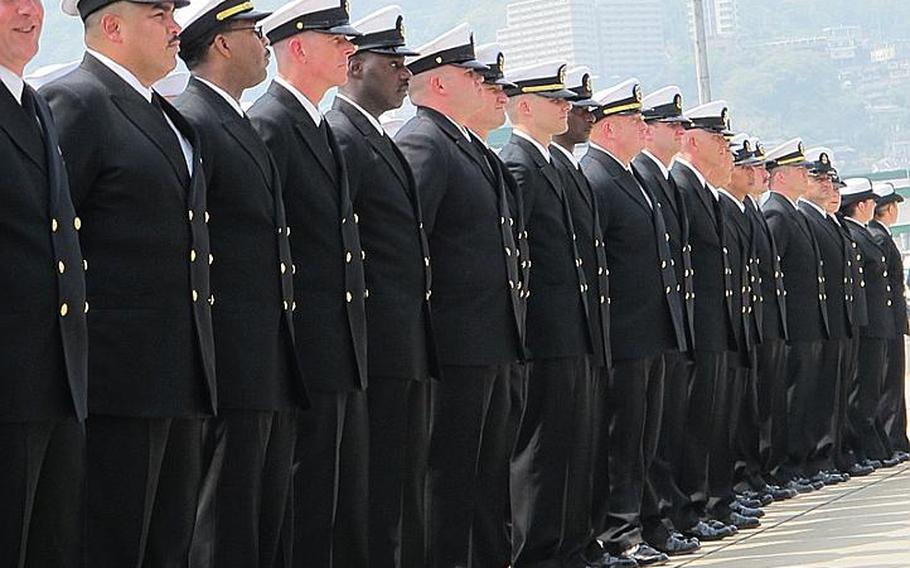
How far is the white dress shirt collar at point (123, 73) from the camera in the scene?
→ 15.1 feet

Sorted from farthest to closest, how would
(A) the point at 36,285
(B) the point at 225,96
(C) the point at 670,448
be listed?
(C) the point at 670,448 → (B) the point at 225,96 → (A) the point at 36,285

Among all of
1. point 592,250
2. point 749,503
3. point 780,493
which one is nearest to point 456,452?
point 592,250

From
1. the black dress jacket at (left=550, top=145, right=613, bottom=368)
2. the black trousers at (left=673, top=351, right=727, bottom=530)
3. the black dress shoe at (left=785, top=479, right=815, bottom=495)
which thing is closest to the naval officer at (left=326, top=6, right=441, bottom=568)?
the black dress jacket at (left=550, top=145, right=613, bottom=368)

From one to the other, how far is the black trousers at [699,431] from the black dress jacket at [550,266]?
4.82ft

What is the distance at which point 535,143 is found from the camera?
702 cm

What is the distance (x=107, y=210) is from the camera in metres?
4.42

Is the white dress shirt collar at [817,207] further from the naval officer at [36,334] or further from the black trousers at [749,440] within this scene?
the naval officer at [36,334]

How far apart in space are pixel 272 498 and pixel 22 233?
4.11 ft

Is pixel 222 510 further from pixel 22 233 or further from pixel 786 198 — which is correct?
pixel 786 198

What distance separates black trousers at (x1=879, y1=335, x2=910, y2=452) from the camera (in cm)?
1162

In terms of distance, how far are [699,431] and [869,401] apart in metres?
3.43

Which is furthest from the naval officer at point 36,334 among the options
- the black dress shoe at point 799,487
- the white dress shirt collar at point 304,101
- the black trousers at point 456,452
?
the black dress shoe at point 799,487

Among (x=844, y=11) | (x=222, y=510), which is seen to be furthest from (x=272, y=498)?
(x=844, y=11)

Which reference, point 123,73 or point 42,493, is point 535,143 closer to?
point 123,73
